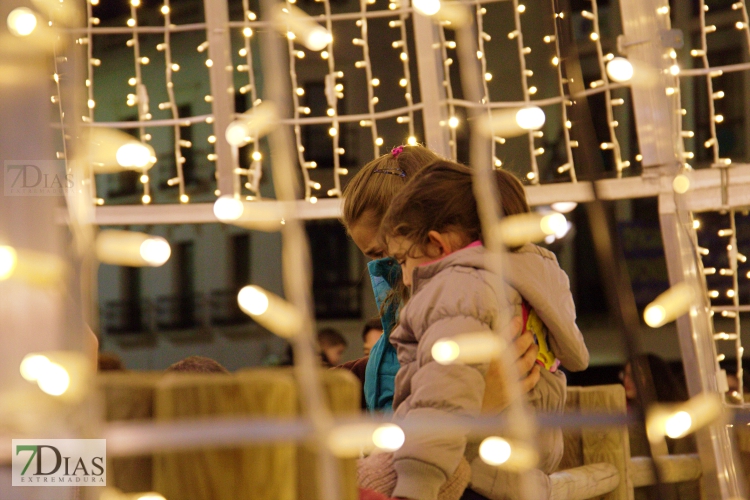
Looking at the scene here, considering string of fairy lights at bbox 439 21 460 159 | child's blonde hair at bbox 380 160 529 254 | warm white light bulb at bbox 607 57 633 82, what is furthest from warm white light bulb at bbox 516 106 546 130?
string of fairy lights at bbox 439 21 460 159

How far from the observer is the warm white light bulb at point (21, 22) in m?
0.48

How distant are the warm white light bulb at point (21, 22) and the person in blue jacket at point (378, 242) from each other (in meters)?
0.70

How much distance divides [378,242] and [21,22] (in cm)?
70

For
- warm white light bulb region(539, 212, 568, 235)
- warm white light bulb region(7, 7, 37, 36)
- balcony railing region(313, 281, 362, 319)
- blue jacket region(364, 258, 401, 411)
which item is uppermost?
balcony railing region(313, 281, 362, 319)

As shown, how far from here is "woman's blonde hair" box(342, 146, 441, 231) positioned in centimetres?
118

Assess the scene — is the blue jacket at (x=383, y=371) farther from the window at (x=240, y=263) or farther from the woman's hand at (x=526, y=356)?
the window at (x=240, y=263)

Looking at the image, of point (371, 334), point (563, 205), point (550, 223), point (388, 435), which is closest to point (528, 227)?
point (550, 223)

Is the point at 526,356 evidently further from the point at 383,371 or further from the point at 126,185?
the point at 126,185

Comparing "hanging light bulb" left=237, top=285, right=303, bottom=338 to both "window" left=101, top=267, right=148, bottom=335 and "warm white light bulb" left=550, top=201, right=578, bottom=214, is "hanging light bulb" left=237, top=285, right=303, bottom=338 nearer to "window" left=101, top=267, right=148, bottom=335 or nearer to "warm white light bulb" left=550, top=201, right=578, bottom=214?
"warm white light bulb" left=550, top=201, right=578, bottom=214

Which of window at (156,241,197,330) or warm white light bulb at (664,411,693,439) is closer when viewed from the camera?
warm white light bulb at (664,411,693,439)

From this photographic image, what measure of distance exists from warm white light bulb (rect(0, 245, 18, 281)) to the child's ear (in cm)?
60

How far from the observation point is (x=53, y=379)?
0.45 meters

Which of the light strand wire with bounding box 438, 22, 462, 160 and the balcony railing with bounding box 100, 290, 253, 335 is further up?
the balcony railing with bounding box 100, 290, 253, 335

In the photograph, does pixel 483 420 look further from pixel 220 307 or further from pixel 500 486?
pixel 220 307
